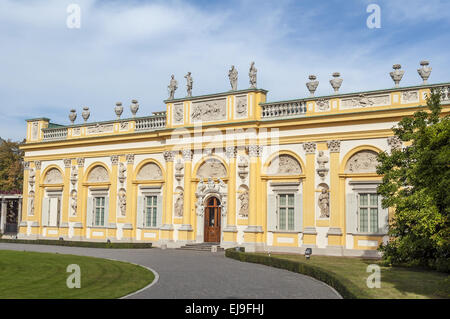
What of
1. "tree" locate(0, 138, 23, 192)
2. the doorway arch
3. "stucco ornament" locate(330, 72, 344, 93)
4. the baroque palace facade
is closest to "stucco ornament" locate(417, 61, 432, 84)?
the baroque palace facade

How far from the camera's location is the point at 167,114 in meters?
36.3

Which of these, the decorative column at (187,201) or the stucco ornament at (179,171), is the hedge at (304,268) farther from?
the stucco ornament at (179,171)

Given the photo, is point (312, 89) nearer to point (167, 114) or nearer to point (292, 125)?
point (292, 125)

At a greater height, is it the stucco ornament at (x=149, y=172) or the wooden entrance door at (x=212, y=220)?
the stucco ornament at (x=149, y=172)

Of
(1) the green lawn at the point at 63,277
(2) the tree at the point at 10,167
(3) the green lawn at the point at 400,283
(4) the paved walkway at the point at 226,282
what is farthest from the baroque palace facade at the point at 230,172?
(2) the tree at the point at 10,167

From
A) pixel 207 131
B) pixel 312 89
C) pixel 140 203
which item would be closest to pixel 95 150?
pixel 140 203

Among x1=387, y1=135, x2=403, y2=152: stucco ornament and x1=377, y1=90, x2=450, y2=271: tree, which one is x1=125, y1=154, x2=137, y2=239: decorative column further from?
x1=377, y1=90, x2=450, y2=271: tree

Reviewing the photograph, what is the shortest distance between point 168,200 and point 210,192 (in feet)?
10.3

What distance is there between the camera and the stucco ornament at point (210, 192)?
110 ft

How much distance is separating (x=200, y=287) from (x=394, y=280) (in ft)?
20.1

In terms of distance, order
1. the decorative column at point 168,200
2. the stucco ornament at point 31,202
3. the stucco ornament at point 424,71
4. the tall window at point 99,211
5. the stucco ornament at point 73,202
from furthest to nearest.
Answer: the stucco ornament at point 31,202 < the stucco ornament at point 73,202 < the tall window at point 99,211 < the decorative column at point 168,200 < the stucco ornament at point 424,71

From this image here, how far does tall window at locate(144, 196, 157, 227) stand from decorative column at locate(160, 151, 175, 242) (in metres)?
1.47

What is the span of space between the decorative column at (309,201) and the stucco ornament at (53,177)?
68.4 ft
